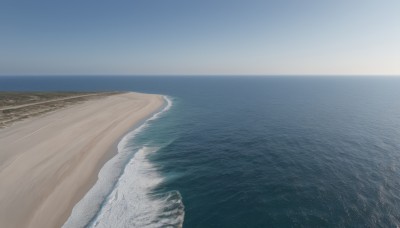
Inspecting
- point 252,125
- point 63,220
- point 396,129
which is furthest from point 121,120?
point 396,129

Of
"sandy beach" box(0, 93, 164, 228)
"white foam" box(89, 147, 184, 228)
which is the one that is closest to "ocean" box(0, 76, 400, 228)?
"white foam" box(89, 147, 184, 228)

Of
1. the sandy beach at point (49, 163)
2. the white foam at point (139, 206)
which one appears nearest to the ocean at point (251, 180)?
the white foam at point (139, 206)

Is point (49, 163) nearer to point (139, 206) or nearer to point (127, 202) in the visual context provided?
point (127, 202)

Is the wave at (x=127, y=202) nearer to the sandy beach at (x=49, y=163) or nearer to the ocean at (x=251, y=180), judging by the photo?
the ocean at (x=251, y=180)

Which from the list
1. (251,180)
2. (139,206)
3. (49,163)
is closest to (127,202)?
(139,206)

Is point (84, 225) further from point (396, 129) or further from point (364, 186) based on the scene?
point (396, 129)

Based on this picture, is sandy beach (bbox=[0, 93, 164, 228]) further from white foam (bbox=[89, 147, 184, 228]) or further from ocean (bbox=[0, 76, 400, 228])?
white foam (bbox=[89, 147, 184, 228])
